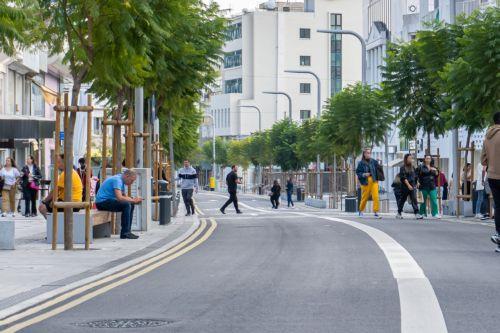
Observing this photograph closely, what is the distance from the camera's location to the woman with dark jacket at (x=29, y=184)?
38.6 meters

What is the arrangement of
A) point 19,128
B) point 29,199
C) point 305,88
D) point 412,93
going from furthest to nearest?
point 305,88
point 412,93
point 29,199
point 19,128

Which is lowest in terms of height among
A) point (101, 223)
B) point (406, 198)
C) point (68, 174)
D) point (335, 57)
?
point (101, 223)

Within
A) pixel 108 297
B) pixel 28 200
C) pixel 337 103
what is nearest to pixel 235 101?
pixel 337 103

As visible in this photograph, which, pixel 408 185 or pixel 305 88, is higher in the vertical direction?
pixel 305 88

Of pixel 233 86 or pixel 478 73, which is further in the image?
pixel 233 86

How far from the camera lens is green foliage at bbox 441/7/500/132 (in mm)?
32375

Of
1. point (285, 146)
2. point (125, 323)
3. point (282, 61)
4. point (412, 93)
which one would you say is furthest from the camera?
point (282, 61)

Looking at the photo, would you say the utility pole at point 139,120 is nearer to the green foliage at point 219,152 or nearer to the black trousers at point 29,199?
Result: the black trousers at point 29,199

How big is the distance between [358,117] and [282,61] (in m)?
101

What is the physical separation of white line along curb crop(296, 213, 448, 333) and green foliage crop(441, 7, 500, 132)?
14931 mm

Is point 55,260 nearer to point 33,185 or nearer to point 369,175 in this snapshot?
point 369,175

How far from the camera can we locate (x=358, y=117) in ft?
192

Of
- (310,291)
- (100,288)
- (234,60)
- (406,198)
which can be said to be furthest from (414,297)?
(234,60)

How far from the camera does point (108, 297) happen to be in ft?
42.0
